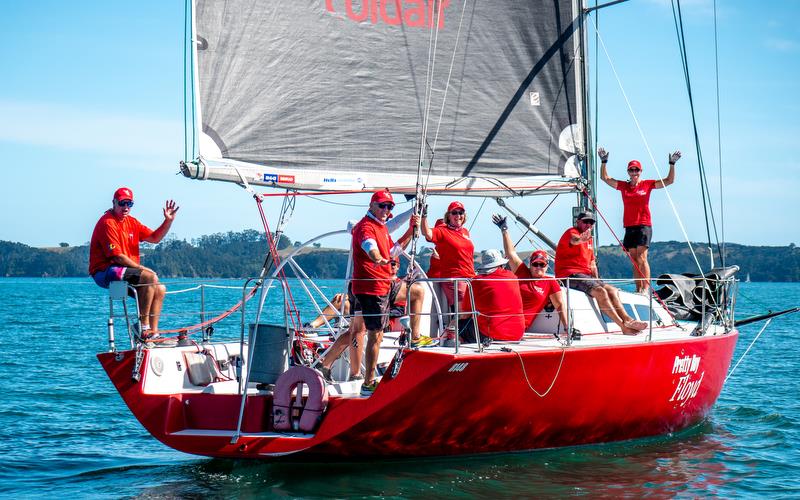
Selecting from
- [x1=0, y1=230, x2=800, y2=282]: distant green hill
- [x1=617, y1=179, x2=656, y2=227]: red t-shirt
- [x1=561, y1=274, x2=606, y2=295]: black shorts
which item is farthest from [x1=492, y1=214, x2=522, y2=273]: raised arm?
[x1=0, y1=230, x2=800, y2=282]: distant green hill

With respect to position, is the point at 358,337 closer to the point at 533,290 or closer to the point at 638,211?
the point at 533,290

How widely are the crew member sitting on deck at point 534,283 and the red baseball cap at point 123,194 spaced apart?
394 cm

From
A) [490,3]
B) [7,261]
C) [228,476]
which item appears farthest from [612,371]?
[7,261]

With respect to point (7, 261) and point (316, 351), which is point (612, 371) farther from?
point (7, 261)

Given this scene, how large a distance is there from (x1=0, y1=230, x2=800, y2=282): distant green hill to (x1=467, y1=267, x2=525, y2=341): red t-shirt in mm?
74702

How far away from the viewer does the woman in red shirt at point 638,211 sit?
1362cm

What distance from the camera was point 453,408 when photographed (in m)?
9.94

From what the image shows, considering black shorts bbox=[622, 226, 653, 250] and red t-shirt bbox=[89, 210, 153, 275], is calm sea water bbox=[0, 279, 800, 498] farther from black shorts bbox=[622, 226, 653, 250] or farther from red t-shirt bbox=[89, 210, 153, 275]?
black shorts bbox=[622, 226, 653, 250]

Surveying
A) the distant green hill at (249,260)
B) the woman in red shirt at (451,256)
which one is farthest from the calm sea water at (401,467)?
the distant green hill at (249,260)

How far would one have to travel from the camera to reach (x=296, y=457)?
10164 mm

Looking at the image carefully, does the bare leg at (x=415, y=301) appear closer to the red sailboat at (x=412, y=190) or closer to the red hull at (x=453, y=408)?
the red sailboat at (x=412, y=190)

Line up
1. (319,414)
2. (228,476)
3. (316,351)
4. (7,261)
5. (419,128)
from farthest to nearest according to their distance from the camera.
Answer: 1. (7,261)
2. (419,128)
3. (316,351)
4. (228,476)
5. (319,414)

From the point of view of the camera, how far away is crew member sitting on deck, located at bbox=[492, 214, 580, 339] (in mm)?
11328

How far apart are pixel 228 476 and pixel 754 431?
7.46 m
